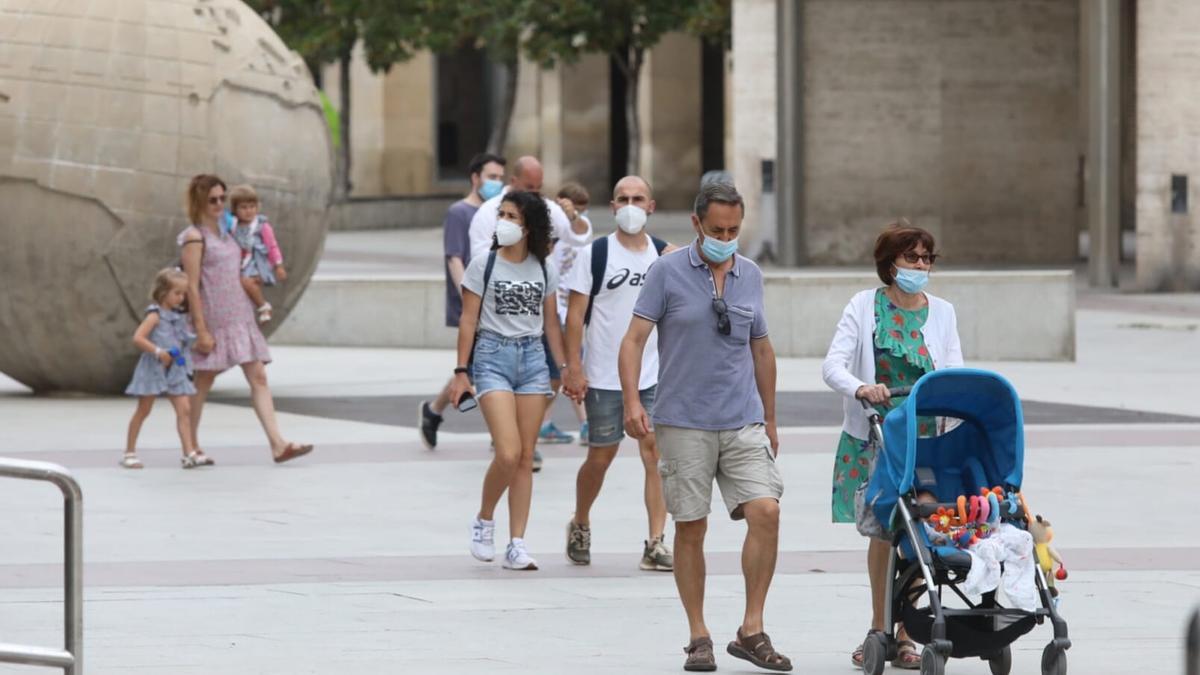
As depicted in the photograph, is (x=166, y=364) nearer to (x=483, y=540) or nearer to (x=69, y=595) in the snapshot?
(x=483, y=540)

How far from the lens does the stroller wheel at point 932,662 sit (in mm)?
7121

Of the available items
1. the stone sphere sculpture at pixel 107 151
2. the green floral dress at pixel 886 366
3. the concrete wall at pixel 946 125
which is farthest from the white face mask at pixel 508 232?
the concrete wall at pixel 946 125

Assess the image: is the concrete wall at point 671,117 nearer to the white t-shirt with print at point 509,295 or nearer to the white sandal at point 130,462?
the white sandal at point 130,462

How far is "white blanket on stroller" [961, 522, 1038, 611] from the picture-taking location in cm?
712

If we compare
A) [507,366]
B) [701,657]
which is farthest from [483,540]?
[701,657]

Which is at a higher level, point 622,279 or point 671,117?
point 671,117

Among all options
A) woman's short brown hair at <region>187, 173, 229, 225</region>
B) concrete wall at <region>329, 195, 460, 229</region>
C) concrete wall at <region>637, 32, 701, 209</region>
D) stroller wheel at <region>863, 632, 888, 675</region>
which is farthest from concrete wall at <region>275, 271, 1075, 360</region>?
concrete wall at <region>637, 32, 701, 209</region>

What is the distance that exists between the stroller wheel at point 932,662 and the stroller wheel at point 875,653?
0.73ft

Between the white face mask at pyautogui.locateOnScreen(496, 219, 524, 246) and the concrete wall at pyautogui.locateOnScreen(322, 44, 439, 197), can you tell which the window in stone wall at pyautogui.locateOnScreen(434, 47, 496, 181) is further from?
the white face mask at pyautogui.locateOnScreen(496, 219, 524, 246)

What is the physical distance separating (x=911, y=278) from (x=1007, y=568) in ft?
3.81

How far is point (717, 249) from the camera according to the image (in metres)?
7.98

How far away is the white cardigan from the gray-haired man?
0.34 m

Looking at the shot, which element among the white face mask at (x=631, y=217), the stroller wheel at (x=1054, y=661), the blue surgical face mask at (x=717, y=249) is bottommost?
the stroller wheel at (x=1054, y=661)

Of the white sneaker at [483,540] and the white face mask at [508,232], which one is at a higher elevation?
the white face mask at [508,232]
